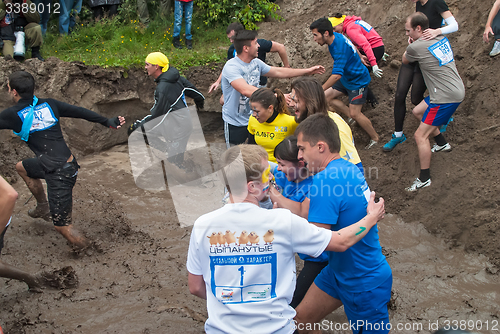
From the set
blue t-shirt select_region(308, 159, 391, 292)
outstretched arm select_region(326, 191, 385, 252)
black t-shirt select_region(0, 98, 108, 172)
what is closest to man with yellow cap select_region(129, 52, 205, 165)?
black t-shirt select_region(0, 98, 108, 172)

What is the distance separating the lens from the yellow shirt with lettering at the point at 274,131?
3.94 m

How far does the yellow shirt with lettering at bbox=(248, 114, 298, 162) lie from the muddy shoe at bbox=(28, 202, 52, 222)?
288 cm

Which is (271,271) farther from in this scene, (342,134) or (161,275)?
(161,275)

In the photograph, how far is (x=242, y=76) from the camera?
4875mm

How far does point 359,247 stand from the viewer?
250 centimetres

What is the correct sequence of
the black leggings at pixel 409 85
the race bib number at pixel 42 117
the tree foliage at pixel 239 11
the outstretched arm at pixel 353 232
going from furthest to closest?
the tree foliage at pixel 239 11
the black leggings at pixel 409 85
the race bib number at pixel 42 117
the outstretched arm at pixel 353 232

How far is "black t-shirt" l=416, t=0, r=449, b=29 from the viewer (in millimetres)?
5176

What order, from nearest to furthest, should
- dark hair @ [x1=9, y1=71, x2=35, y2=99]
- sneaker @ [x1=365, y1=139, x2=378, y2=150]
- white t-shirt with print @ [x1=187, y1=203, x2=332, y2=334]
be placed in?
white t-shirt with print @ [x1=187, y1=203, x2=332, y2=334], dark hair @ [x1=9, y1=71, x2=35, y2=99], sneaker @ [x1=365, y1=139, x2=378, y2=150]

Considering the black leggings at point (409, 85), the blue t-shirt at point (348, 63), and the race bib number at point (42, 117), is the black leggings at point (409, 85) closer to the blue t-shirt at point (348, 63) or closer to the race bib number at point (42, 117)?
the blue t-shirt at point (348, 63)

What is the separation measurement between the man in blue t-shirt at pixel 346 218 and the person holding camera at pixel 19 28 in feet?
20.0

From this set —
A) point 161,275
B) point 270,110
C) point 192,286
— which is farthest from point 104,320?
point 270,110

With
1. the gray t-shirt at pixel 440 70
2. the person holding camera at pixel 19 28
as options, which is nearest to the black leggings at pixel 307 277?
the gray t-shirt at pixel 440 70

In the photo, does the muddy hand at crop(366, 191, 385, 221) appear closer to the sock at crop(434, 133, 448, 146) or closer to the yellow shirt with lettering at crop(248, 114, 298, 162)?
the yellow shirt with lettering at crop(248, 114, 298, 162)

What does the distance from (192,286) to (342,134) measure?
1.80 meters
